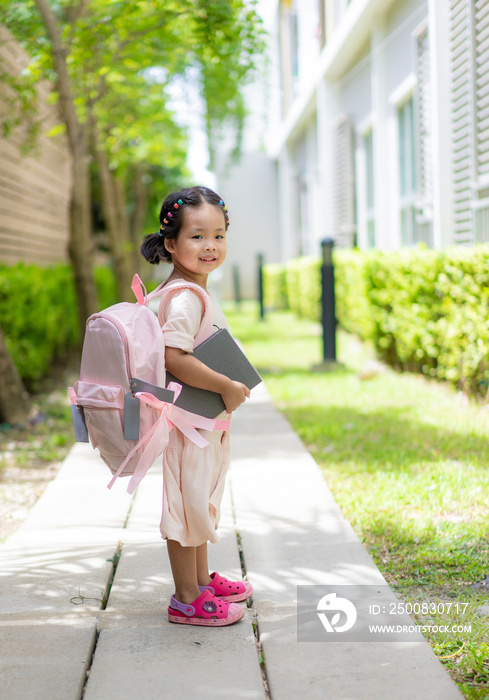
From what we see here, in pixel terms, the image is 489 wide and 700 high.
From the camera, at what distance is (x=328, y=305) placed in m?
8.86

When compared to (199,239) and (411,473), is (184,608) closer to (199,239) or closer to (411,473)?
(199,239)

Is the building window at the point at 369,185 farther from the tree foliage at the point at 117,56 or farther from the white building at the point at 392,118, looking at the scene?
the tree foliage at the point at 117,56

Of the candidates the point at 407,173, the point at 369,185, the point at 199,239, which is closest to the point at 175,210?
the point at 199,239

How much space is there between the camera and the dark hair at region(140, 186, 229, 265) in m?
2.67

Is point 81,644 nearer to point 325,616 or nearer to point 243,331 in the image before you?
point 325,616

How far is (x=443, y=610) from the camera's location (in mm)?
2641

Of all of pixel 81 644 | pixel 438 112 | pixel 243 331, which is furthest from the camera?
pixel 243 331

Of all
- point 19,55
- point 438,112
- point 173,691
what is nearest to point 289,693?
point 173,691

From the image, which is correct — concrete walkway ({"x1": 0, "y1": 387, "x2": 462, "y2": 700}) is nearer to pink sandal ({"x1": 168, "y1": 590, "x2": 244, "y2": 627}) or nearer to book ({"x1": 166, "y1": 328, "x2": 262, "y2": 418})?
pink sandal ({"x1": 168, "y1": 590, "x2": 244, "y2": 627})

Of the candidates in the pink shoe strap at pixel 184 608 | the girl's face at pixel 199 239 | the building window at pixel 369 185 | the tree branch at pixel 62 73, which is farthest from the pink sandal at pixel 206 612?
the building window at pixel 369 185

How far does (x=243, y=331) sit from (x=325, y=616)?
1162cm

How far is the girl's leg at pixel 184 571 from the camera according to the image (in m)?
2.64

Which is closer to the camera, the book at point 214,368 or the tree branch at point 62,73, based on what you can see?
the book at point 214,368

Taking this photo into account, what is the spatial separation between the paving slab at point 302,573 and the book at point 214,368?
74 cm
